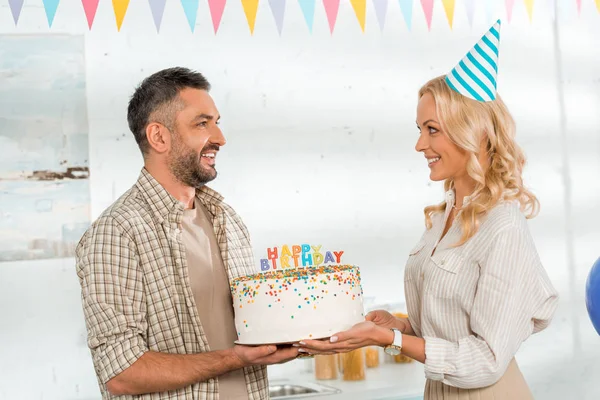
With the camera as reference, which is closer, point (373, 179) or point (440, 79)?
point (440, 79)

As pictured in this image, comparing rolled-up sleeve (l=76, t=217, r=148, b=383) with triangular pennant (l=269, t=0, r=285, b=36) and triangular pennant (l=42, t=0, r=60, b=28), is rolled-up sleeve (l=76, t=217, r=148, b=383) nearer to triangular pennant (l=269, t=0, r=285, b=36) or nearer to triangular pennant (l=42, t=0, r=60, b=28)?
triangular pennant (l=42, t=0, r=60, b=28)

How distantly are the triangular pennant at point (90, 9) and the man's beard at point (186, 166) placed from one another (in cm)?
Result: 119

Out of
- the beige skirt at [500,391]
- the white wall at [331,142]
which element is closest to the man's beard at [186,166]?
the beige skirt at [500,391]

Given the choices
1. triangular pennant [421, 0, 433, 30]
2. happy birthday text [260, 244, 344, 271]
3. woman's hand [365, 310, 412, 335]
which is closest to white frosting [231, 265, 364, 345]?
woman's hand [365, 310, 412, 335]

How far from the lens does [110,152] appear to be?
2980 mm

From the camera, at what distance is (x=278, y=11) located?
127 inches

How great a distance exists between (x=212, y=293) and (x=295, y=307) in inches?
13.7

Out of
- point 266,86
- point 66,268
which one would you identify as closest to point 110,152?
point 66,268

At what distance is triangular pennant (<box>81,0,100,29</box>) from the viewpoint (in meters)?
2.96

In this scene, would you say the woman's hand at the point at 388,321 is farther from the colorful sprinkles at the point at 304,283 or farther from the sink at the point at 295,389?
the sink at the point at 295,389

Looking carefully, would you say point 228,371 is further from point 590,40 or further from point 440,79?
point 590,40

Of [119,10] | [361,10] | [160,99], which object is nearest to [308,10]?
[361,10]

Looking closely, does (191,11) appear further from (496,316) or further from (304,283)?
(496,316)

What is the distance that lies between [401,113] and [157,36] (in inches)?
43.4
